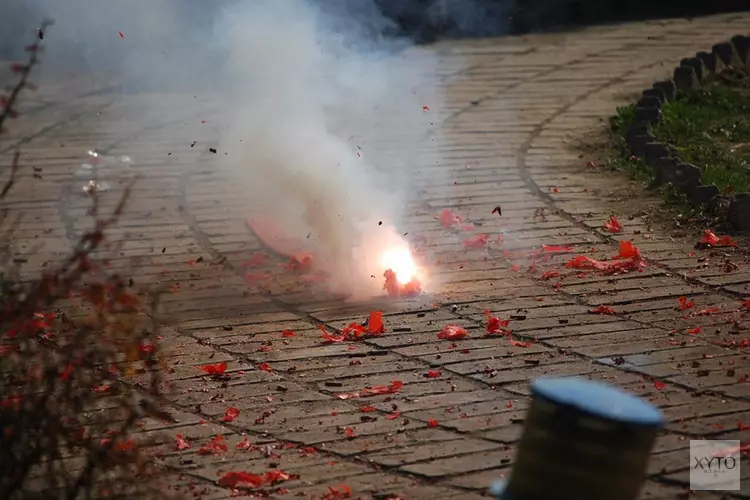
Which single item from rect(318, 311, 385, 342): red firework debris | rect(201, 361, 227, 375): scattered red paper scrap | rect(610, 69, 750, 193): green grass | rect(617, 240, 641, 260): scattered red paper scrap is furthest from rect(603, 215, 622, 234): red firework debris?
rect(201, 361, 227, 375): scattered red paper scrap

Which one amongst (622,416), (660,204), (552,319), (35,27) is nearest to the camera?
(622,416)

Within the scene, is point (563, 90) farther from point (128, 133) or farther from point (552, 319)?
point (552, 319)

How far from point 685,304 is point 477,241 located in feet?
5.33

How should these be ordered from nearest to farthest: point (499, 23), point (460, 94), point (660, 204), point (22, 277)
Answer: point (22, 277), point (660, 204), point (460, 94), point (499, 23)

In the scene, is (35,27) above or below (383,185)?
above

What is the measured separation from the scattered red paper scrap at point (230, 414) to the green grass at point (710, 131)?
4378 mm

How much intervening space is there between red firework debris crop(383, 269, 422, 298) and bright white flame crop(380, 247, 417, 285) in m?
0.10

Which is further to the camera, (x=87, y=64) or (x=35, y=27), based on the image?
(x=87, y=64)

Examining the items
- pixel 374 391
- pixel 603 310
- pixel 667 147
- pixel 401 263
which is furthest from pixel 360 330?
pixel 667 147

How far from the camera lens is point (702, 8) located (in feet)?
50.0

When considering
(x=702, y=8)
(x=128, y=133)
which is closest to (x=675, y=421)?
(x=128, y=133)

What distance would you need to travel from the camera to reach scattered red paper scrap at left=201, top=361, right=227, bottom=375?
18.2ft

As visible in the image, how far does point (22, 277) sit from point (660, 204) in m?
4.36

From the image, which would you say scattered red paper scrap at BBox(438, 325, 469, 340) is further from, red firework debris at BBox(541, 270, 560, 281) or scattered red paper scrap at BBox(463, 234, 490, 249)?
scattered red paper scrap at BBox(463, 234, 490, 249)
